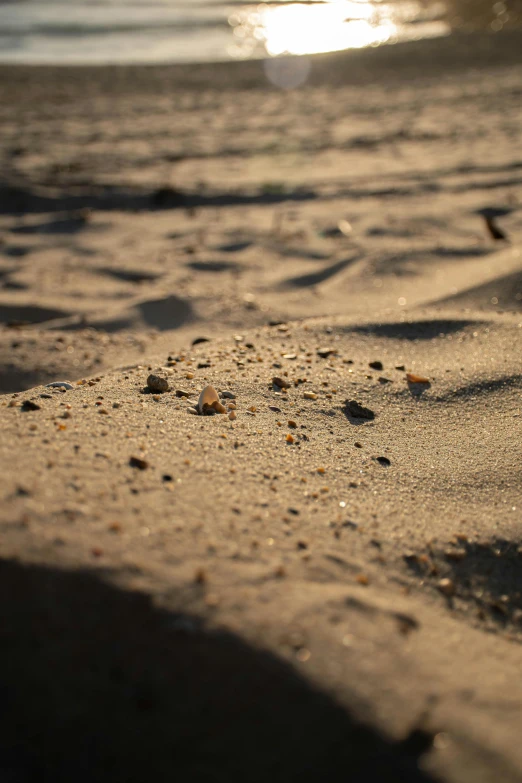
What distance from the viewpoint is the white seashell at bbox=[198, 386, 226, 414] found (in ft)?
5.55

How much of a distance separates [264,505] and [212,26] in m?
18.2

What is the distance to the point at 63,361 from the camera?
7.65 feet

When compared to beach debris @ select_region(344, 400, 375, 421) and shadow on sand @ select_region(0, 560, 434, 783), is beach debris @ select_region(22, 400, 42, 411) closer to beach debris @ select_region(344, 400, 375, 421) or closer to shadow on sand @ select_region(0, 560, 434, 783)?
shadow on sand @ select_region(0, 560, 434, 783)

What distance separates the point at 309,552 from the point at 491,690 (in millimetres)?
357

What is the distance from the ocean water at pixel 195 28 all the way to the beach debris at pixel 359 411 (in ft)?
38.1

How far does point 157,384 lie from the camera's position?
5.83 feet

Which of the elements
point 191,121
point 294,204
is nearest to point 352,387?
point 294,204

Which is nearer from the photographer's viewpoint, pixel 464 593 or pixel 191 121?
pixel 464 593

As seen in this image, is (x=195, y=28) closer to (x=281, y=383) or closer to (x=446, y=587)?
(x=281, y=383)

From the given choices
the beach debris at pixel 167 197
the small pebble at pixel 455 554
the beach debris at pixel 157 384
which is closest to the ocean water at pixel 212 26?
the beach debris at pixel 167 197

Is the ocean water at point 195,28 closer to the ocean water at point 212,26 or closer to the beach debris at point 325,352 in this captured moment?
the ocean water at point 212,26

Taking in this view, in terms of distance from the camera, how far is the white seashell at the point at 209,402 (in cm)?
169

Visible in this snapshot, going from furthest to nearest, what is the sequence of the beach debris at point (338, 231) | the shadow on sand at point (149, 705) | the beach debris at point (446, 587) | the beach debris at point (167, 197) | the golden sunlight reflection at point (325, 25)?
the golden sunlight reflection at point (325, 25)
the beach debris at point (167, 197)
the beach debris at point (338, 231)
the beach debris at point (446, 587)
the shadow on sand at point (149, 705)

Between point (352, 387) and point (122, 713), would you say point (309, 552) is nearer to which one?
point (122, 713)
